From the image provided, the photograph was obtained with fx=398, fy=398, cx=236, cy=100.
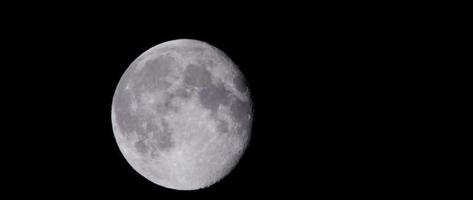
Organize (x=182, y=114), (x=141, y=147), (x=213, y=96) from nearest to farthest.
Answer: (x=182, y=114) → (x=213, y=96) → (x=141, y=147)

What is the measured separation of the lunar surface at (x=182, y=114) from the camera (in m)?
4.27

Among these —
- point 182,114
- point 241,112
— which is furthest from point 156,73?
point 241,112

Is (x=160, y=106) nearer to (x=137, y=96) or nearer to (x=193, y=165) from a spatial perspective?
(x=137, y=96)

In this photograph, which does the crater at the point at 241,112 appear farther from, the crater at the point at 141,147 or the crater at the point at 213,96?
the crater at the point at 141,147

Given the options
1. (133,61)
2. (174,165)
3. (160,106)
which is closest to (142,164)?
(174,165)

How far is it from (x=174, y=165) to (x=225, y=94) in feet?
→ 3.20

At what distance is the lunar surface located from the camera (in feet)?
14.0

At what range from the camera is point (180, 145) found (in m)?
4.29

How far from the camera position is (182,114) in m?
4.23

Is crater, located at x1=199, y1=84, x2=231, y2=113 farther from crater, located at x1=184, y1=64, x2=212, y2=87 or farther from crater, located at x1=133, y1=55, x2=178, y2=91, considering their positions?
crater, located at x1=133, y1=55, x2=178, y2=91

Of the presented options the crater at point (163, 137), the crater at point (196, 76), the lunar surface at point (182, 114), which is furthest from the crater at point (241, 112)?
the crater at point (163, 137)

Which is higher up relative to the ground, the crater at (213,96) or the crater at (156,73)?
the crater at (156,73)

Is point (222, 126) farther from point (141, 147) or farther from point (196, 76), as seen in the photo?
point (141, 147)

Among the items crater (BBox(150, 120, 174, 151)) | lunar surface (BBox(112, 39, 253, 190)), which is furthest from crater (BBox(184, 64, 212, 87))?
crater (BBox(150, 120, 174, 151))
